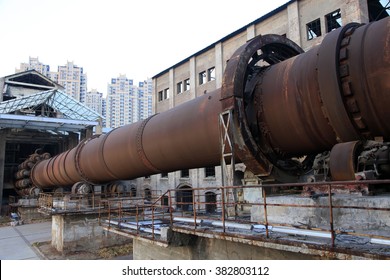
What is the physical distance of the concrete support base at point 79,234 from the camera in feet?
38.7

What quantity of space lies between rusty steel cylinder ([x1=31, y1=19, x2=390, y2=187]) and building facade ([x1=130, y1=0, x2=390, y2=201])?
10.2 m

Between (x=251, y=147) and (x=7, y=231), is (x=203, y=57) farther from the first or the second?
(x=251, y=147)

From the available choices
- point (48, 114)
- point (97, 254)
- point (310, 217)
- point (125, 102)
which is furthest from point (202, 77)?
point (125, 102)

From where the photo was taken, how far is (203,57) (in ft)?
80.3

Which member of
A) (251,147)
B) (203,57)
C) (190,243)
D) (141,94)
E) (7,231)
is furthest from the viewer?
(141,94)

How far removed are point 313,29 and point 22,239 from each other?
18.8 m

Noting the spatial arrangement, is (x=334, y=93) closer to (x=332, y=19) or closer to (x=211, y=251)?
(x=211, y=251)

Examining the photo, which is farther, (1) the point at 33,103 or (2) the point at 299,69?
(1) the point at 33,103

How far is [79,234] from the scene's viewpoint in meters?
12.0

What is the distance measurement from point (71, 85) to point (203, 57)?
65830mm

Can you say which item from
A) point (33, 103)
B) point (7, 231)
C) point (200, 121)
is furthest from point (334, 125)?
point (33, 103)

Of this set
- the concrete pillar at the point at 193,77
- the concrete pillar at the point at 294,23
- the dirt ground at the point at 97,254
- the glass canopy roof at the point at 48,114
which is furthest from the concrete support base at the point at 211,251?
the glass canopy roof at the point at 48,114

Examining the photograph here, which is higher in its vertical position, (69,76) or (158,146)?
(69,76)

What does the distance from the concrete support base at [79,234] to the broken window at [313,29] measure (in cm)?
1430
